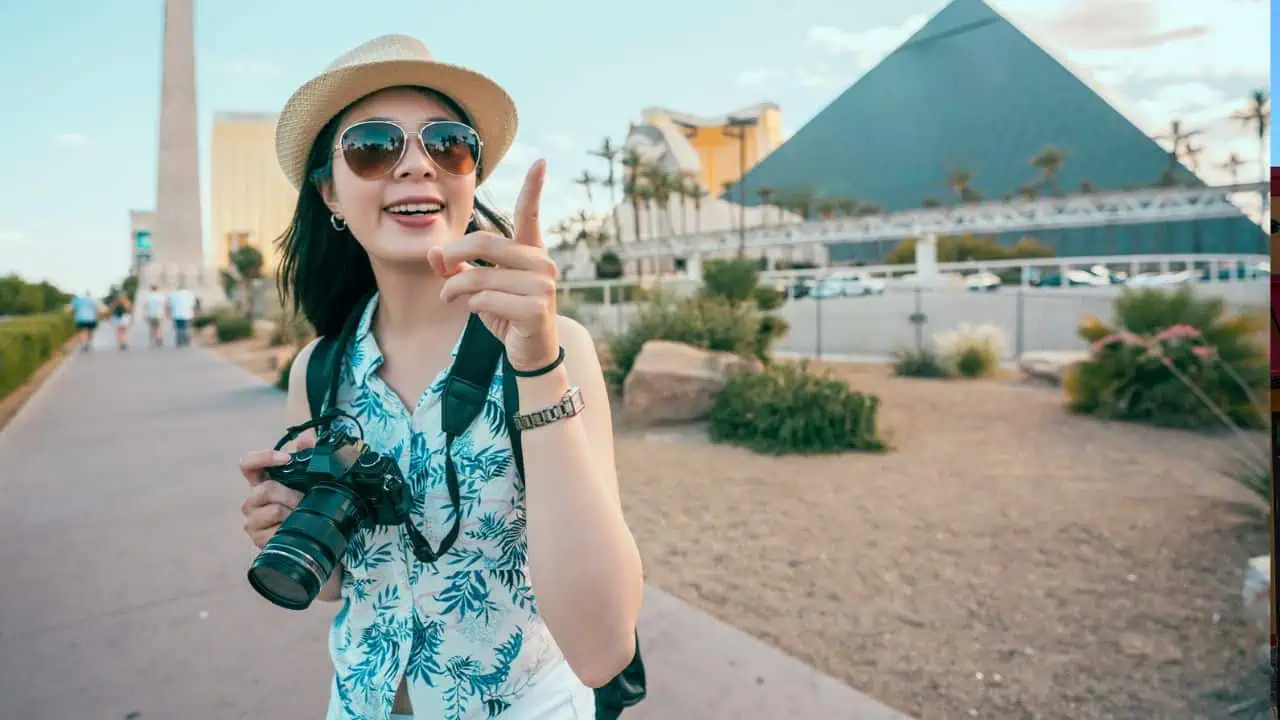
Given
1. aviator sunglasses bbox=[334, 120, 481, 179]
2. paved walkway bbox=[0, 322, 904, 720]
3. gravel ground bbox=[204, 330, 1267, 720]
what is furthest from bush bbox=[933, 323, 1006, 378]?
aviator sunglasses bbox=[334, 120, 481, 179]

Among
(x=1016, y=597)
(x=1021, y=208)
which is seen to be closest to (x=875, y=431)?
(x=1016, y=597)

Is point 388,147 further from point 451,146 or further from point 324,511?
point 324,511

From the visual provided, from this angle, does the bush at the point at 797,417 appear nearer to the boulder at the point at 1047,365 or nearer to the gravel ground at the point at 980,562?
the gravel ground at the point at 980,562

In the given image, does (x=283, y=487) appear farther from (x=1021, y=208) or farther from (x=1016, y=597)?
(x=1021, y=208)

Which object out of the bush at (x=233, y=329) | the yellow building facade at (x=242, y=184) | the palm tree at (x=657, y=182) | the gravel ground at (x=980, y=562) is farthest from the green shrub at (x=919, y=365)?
the yellow building facade at (x=242, y=184)

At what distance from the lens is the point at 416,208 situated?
113 cm

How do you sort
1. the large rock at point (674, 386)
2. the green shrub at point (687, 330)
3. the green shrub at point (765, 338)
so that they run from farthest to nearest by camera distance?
the green shrub at point (765, 338), the green shrub at point (687, 330), the large rock at point (674, 386)

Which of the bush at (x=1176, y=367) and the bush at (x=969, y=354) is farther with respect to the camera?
the bush at (x=969, y=354)

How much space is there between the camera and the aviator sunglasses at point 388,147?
45.0 inches

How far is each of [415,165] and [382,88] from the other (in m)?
0.17

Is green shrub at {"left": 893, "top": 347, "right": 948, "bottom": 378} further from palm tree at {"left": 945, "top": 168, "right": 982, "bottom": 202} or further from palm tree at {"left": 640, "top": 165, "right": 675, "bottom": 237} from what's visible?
palm tree at {"left": 640, "top": 165, "right": 675, "bottom": 237}

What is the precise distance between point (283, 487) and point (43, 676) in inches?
92.0

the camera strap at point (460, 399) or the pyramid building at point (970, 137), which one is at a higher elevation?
the pyramid building at point (970, 137)

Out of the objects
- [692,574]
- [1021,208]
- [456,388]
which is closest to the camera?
[456,388]
